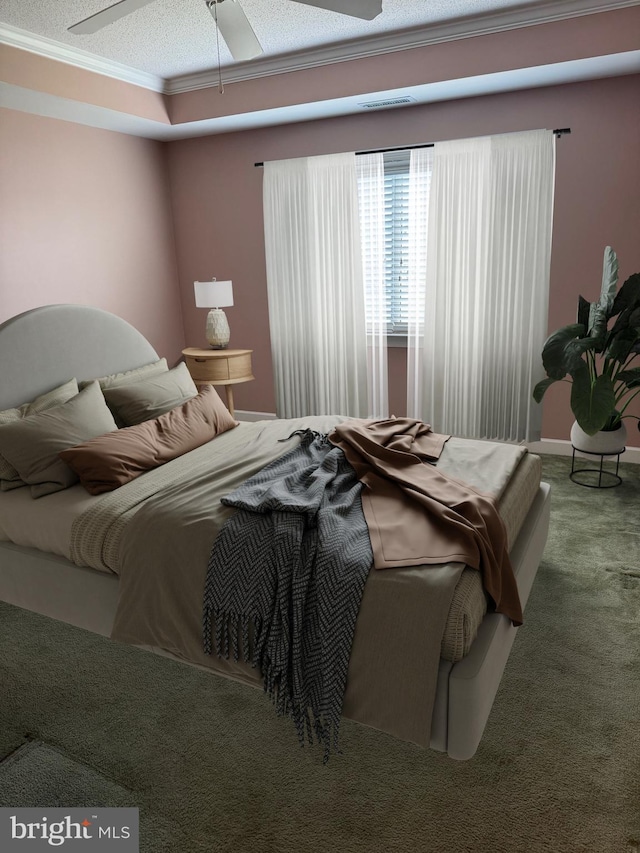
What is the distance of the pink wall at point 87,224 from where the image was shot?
156 inches

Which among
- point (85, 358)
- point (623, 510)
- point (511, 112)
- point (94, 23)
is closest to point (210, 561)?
point (85, 358)

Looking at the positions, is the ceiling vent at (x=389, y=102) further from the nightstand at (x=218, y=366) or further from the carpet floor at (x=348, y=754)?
the carpet floor at (x=348, y=754)

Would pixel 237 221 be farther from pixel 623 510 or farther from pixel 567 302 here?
pixel 623 510

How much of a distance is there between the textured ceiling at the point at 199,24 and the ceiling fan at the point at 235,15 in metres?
0.72

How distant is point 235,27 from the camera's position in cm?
242

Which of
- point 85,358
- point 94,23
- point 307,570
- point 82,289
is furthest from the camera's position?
point 82,289

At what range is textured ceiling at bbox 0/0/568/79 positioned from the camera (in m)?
3.11

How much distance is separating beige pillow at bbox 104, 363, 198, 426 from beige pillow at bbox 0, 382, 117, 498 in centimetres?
38

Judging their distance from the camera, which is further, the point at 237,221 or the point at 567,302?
the point at 237,221

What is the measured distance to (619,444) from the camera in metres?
3.73

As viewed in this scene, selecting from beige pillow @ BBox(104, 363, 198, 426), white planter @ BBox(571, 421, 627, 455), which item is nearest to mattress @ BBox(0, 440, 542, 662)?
beige pillow @ BBox(104, 363, 198, 426)

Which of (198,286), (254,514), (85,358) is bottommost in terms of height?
(254,514)

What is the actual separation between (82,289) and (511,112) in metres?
3.17

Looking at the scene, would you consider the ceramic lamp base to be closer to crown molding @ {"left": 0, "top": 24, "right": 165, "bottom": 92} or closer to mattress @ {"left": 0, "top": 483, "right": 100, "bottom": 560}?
crown molding @ {"left": 0, "top": 24, "right": 165, "bottom": 92}
